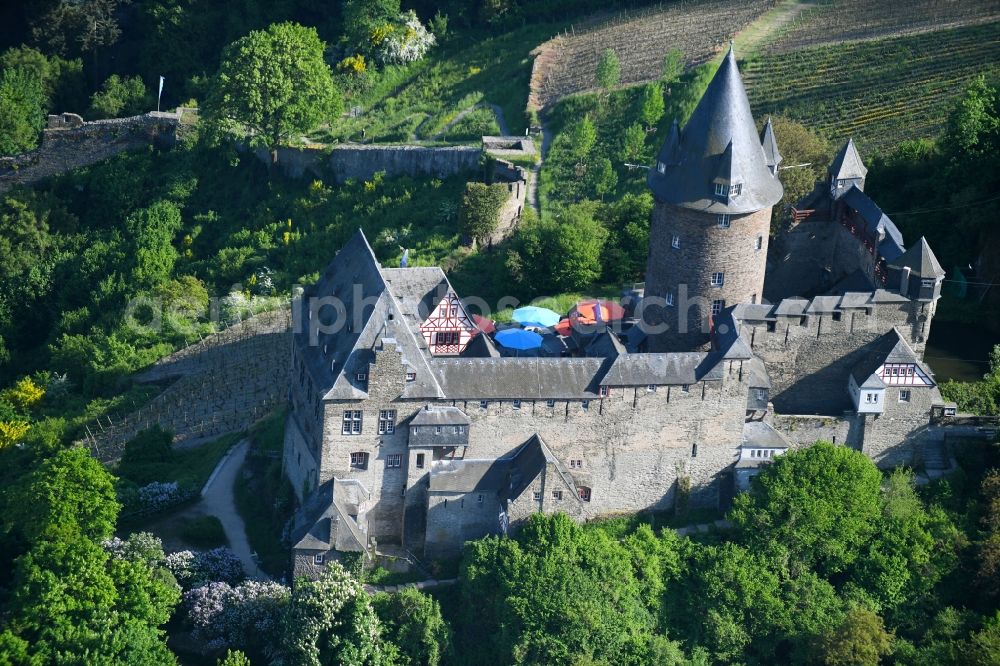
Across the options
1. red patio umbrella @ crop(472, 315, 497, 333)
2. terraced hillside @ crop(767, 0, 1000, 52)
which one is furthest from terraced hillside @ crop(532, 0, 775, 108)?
red patio umbrella @ crop(472, 315, 497, 333)

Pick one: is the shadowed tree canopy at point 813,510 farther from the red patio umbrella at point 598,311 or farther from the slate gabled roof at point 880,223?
the red patio umbrella at point 598,311

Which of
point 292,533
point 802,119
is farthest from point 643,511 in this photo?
point 802,119

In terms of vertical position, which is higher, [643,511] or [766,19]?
[766,19]

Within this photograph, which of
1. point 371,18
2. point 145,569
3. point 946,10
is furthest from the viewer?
point 371,18

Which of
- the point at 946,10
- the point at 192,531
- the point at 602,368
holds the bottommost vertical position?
the point at 192,531

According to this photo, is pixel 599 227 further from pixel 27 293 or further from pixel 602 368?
pixel 27 293

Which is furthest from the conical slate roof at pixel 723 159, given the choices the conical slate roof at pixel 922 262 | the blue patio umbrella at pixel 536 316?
the blue patio umbrella at pixel 536 316
